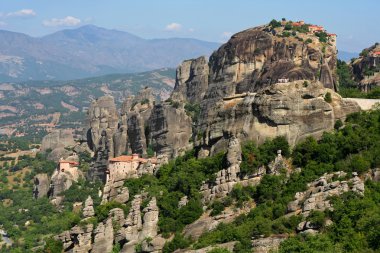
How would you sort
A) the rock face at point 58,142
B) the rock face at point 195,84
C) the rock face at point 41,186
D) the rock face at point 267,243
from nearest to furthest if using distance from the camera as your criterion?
1. the rock face at point 267,243
2. the rock face at point 41,186
3. the rock face at point 195,84
4. the rock face at point 58,142

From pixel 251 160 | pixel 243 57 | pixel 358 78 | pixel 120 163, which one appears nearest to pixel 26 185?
pixel 120 163

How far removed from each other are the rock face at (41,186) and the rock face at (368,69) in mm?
44046

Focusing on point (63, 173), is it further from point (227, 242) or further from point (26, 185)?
point (227, 242)

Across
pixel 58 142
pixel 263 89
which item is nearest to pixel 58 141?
pixel 58 142

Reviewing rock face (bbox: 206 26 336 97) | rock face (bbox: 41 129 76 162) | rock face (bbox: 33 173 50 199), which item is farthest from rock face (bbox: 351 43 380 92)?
rock face (bbox: 41 129 76 162)

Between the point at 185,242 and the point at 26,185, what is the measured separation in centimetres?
7302

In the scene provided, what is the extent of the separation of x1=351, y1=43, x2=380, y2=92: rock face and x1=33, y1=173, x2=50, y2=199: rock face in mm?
44046

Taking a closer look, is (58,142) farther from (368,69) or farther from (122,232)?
(122,232)

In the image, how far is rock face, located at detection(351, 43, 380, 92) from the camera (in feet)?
283

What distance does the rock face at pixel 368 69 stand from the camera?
86.3m

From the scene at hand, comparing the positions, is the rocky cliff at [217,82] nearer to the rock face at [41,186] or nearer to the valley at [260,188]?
the valley at [260,188]

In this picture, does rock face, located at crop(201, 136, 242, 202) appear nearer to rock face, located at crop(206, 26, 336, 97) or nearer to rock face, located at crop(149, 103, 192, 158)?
rock face, located at crop(206, 26, 336, 97)

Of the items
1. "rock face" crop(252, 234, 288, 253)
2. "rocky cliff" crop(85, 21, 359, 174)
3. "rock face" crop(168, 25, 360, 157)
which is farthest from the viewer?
"rocky cliff" crop(85, 21, 359, 174)

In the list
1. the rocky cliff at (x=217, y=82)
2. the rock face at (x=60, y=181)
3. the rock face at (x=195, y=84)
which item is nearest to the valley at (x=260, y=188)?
the rocky cliff at (x=217, y=82)
